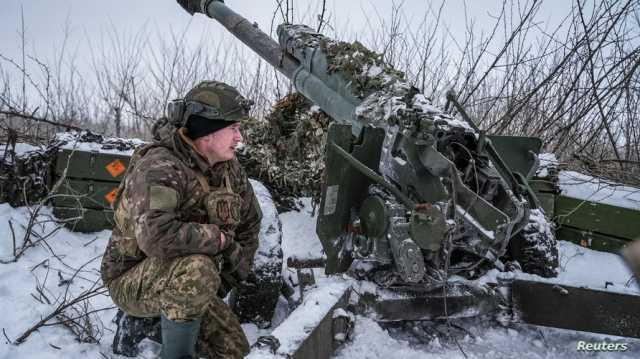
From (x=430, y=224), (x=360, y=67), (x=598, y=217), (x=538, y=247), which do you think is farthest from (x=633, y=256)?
(x=598, y=217)

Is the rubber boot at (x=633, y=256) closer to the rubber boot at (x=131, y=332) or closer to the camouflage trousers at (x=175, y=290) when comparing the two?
the camouflage trousers at (x=175, y=290)

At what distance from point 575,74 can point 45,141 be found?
6.19 metres

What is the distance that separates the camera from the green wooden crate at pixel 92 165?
4.23m

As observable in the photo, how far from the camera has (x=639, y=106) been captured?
546 cm

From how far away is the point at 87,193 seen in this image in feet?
14.2

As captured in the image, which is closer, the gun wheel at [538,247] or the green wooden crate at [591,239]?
the gun wheel at [538,247]

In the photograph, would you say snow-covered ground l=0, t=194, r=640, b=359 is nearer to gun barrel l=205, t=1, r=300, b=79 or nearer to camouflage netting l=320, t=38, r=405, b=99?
camouflage netting l=320, t=38, r=405, b=99

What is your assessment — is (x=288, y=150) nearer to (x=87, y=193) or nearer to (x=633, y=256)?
(x=87, y=193)

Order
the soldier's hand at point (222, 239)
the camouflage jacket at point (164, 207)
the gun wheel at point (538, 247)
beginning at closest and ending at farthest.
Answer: the camouflage jacket at point (164, 207), the soldier's hand at point (222, 239), the gun wheel at point (538, 247)

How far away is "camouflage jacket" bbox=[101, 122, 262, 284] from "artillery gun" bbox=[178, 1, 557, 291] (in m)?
0.77

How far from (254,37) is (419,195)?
9.94 feet

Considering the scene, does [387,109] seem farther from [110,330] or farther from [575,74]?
[575,74]

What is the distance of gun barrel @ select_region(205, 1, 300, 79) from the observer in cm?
445

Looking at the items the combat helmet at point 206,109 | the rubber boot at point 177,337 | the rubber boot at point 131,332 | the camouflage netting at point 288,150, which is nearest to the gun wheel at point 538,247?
the camouflage netting at point 288,150
